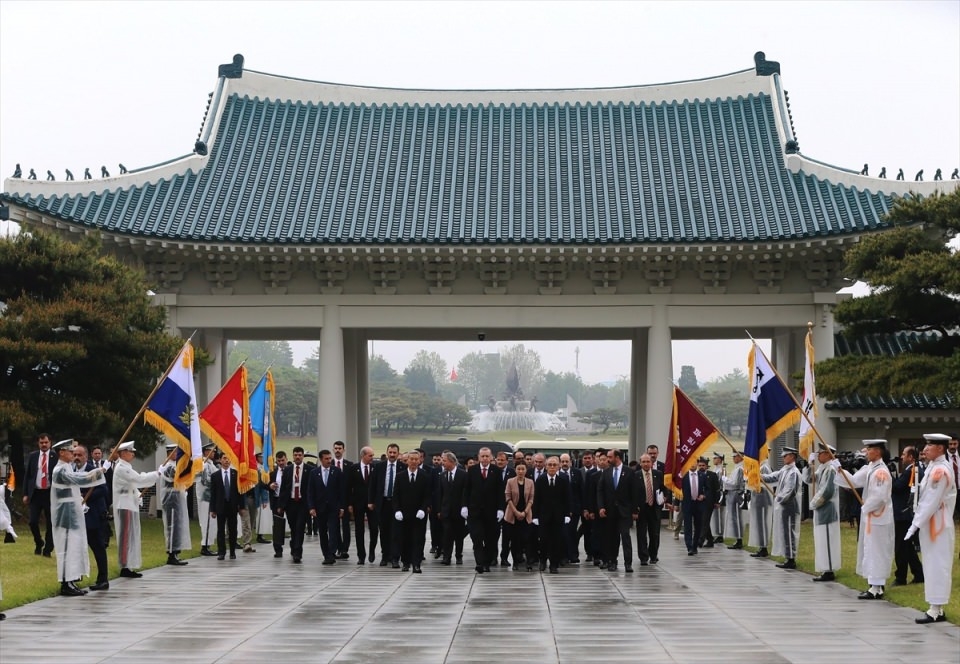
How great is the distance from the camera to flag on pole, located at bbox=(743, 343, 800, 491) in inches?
707

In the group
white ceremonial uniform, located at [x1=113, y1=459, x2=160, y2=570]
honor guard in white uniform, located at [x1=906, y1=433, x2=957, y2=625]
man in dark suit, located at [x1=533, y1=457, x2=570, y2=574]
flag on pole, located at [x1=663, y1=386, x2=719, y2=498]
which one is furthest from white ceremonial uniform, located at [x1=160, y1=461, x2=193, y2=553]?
honor guard in white uniform, located at [x1=906, y1=433, x2=957, y2=625]

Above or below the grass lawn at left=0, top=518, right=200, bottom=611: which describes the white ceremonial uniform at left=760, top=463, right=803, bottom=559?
above

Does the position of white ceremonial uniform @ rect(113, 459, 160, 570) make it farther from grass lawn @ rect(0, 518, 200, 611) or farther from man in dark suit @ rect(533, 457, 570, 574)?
man in dark suit @ rect(533, 457, 570, 574)

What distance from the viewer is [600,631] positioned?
38.1ft

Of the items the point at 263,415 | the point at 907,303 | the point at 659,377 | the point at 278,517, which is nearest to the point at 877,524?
the point at 278,517

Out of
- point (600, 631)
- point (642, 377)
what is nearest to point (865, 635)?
point (600, 631)

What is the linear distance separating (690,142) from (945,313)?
8755mm

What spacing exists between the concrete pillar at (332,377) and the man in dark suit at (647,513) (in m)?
10.0

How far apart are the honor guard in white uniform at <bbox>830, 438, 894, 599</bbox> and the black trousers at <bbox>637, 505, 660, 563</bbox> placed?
183 inches

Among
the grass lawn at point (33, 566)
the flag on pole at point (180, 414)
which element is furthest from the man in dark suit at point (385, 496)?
the grass lawn at point (33, 566)

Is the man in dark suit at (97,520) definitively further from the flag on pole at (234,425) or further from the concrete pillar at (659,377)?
the concrete pillar at (659,377)

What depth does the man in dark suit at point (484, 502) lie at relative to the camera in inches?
725

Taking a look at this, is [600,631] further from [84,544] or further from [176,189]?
[176,189]

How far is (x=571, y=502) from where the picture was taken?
1908 cm
